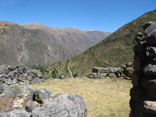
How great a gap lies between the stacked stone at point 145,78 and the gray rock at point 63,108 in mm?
1782

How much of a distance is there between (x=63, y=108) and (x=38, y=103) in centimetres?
222

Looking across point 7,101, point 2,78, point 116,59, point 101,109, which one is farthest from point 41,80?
point 116,59

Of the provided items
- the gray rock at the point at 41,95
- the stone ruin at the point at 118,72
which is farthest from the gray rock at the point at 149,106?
the stone ruin at the point at 118,72

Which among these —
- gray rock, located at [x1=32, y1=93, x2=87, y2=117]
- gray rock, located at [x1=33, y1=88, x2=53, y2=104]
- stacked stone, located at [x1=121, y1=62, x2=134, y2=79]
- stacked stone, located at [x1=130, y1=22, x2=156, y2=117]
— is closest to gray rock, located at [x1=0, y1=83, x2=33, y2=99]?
gray rock, located at [x1=33, y1=88, x2=53, y2=104]

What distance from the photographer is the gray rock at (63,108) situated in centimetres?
407

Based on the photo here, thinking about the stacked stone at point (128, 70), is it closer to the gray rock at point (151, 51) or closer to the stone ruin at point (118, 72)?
the stone ruin at point (118, 72)

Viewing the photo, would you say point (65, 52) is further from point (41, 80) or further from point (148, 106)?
point (148, 106)

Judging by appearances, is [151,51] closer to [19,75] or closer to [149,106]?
[149,106]

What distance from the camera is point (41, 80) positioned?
625 inches

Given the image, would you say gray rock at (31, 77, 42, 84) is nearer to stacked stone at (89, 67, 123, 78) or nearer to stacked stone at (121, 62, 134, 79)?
stacked stone at (89, 67, 123, 78)

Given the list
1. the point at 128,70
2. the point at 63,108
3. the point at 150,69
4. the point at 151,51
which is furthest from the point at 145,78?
the point at 128,70

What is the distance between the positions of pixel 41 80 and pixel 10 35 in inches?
4584

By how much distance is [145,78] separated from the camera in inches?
179

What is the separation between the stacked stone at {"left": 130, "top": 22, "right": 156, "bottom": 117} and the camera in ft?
13.6
